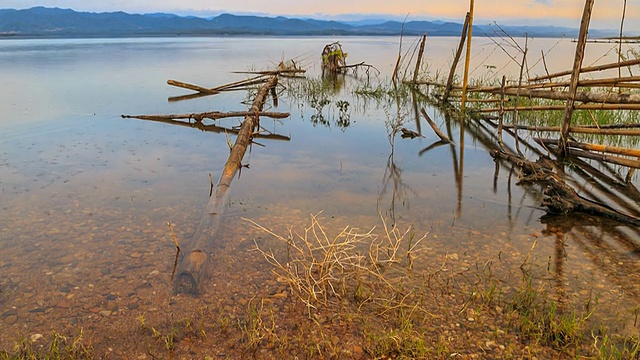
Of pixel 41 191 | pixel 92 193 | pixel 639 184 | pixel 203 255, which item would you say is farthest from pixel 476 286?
pixel 41 191

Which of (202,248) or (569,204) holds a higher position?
(569,204)

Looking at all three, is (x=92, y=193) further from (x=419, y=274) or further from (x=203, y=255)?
(x=419, y=274)

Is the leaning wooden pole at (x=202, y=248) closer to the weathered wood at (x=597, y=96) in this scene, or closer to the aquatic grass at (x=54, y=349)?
the aquatic grass at (x=54, y=349)

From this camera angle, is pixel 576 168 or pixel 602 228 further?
pixel 576 168

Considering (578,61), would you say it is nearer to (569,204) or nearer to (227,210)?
(569,204)

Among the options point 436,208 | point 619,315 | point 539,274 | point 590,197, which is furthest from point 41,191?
point 590,197

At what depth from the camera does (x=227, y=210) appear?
22.2ft

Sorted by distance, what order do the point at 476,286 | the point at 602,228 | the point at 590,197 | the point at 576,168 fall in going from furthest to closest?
the point at 576,168, the point at 590,197, the point at 602,228, the point at 476,286

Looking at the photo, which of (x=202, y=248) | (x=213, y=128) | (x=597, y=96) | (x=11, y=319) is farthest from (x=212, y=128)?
(x=597, y=96)

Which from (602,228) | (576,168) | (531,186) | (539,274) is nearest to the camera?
(539,274)

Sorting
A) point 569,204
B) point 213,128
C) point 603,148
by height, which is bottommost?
point 569,204

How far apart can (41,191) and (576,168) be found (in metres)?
9.72

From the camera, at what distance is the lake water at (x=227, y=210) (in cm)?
452

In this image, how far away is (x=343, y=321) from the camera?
158 inches
